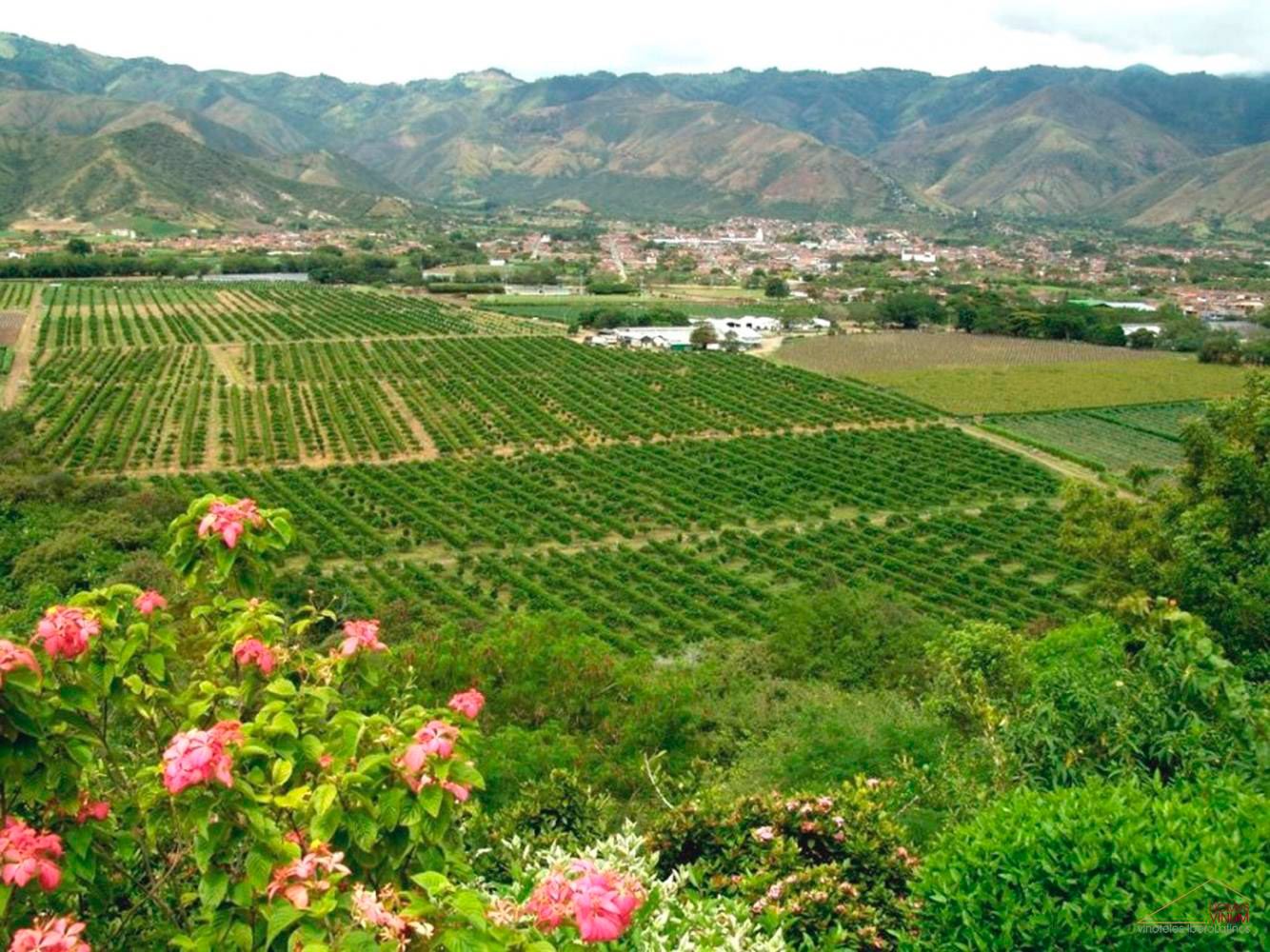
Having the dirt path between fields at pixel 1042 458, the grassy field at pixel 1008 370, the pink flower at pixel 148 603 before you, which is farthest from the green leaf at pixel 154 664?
the grassy field at pixel 1008 370

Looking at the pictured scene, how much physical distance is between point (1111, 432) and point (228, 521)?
184ft

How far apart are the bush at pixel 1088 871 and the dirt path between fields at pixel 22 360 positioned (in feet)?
176

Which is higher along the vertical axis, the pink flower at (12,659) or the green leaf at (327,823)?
the pink flower at (12,659)

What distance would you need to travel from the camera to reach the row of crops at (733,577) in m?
28.8

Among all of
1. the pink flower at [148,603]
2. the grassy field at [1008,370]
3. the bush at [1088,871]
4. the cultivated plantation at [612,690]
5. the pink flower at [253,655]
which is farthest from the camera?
the grassy field at [1008,370]

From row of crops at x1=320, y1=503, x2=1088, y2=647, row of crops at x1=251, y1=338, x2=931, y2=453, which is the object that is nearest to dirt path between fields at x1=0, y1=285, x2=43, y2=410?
row of crops at x1=251, y1=338, x2=931, y2=453

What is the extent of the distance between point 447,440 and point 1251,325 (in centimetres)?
8203

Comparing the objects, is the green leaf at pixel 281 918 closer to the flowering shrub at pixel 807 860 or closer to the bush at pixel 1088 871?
the flowering shrub at pixel 807 860

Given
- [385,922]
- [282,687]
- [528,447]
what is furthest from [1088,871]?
[528,447]

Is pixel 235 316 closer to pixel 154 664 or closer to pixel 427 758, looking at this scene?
pixel 154 664

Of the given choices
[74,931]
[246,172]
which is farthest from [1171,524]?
[246,172]

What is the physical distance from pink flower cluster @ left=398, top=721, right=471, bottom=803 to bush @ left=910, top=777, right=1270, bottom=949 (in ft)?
10.6

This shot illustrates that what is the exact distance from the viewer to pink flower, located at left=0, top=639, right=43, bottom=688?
3873mm

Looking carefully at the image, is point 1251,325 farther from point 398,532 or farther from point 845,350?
point 398,532
